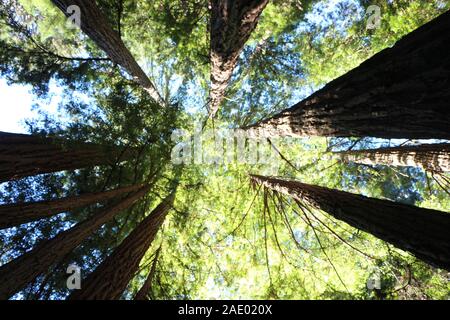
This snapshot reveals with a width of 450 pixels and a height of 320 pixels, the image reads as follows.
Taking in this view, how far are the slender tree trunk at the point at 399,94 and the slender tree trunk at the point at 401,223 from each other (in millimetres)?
885

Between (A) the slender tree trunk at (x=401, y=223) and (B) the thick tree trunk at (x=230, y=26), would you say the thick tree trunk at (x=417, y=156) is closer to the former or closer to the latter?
(A) the slender tree trunk at (x=401, y=223)

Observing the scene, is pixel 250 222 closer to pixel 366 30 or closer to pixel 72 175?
pixel 72 175

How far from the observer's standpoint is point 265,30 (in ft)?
26.5

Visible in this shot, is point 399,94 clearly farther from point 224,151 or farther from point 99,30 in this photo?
point 224,151

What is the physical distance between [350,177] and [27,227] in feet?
28.6

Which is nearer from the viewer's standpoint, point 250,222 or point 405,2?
point 405,2

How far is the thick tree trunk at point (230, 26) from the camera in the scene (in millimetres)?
3615

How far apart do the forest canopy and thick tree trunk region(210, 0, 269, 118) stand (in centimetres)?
3

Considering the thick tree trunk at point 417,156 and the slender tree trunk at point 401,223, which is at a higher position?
the thick tree trunk at point 417,156

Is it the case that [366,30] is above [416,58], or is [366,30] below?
above

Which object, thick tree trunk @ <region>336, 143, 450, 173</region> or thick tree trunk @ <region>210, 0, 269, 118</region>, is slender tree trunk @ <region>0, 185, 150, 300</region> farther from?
thick tree trunk @ <region>336, 143, 450, 173</region>

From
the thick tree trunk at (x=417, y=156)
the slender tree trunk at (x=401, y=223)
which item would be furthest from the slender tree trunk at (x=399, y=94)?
the thick tree trunk at (x=417, y=156)

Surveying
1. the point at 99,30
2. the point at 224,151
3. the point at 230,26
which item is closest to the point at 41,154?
the point at 99,30

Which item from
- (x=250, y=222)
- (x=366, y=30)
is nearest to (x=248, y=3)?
(x=366, y=30)
